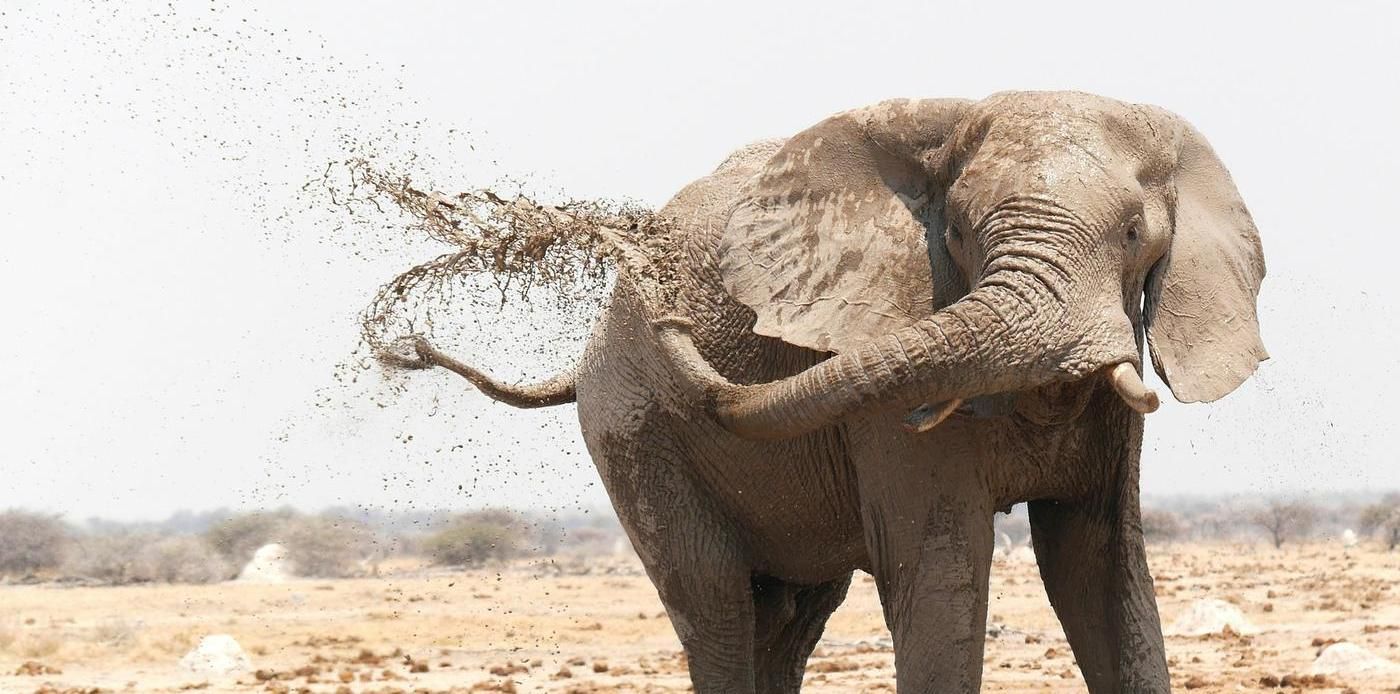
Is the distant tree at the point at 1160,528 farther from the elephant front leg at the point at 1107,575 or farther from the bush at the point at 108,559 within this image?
the elephant front leg at the point at 1107,575

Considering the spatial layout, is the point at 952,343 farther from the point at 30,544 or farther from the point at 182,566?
the point at 30,544

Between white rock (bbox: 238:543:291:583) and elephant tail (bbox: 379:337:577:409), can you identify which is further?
white rock (bbox: 238:543:291:583)

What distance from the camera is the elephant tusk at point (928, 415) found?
275 inches

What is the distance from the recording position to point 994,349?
6.78m

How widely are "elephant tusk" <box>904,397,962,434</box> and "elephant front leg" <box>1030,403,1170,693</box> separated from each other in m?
1.03

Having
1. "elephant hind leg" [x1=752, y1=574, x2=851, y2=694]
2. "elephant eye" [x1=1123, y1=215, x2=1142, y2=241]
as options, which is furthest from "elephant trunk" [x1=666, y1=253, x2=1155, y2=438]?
"elephant hind leg" [x1=752, y1=574, x2=851, y2=694]

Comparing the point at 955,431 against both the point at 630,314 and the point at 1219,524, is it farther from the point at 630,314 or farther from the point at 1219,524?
the point at 1219,524

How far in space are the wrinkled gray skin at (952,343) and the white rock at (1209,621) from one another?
12.1 meters

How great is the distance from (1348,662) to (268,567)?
36.0m

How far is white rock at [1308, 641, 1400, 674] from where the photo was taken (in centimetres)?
1523

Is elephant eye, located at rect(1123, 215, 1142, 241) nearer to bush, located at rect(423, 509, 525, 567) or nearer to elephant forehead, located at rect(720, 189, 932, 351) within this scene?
elephant forehead, located at rect(720, 189, 932, 351)

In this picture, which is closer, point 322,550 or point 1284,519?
point 322,550

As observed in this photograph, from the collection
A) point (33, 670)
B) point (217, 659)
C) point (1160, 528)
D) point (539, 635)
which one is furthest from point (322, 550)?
point (217, 659)

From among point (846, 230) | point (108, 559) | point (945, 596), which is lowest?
point (945, 596)
